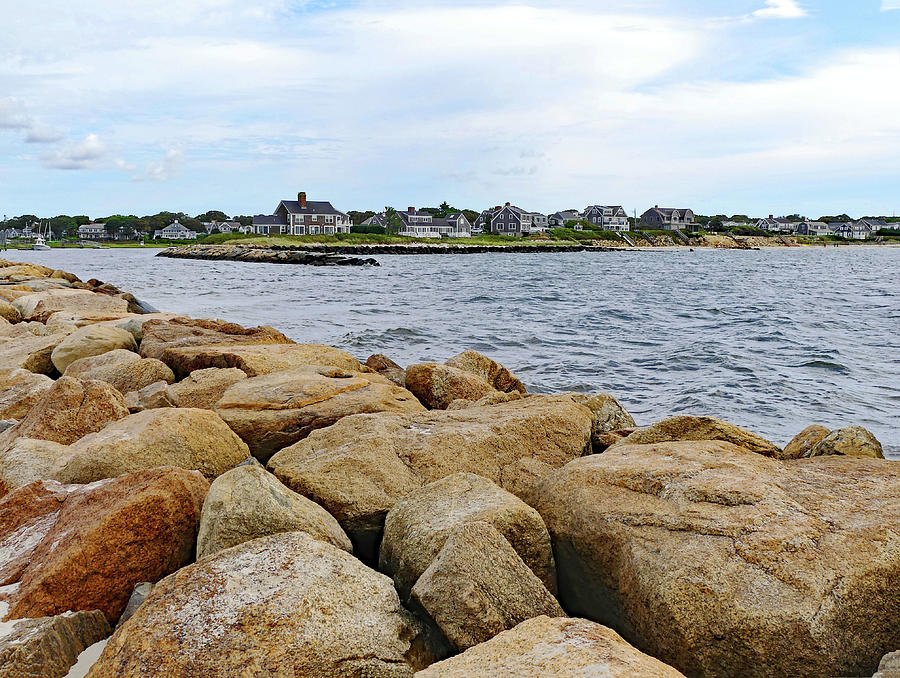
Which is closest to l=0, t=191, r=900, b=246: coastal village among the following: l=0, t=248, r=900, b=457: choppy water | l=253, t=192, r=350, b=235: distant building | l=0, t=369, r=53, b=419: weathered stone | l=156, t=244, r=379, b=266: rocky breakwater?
l=253, t=192, r=350, b=235: distant building

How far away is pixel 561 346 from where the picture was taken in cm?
1648

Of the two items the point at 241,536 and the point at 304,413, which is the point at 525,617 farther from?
the point at 304,413

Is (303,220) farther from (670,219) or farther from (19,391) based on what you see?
(19,391)

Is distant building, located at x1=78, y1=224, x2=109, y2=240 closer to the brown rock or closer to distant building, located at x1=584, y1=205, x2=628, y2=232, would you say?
distant building, located at x1=584, y1=205, x2=628, y2=232

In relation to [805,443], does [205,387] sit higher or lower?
higher

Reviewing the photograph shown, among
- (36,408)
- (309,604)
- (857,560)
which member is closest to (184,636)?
(309,604)

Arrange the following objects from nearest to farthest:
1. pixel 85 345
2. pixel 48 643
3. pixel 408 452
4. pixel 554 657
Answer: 1. pixel 554 657
2. pixel 48 643
3. pixel 408 452
4. pixel 85 345

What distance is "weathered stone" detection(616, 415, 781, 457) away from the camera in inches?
222

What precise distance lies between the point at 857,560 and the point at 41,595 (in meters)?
4.09

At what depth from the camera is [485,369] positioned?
928cm

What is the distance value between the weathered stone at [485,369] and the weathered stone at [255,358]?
4.33 feet

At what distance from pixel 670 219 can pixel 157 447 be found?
142355 mm

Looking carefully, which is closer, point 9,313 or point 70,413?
point 70,413

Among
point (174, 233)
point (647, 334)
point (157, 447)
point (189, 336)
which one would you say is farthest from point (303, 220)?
point (157, 447)
